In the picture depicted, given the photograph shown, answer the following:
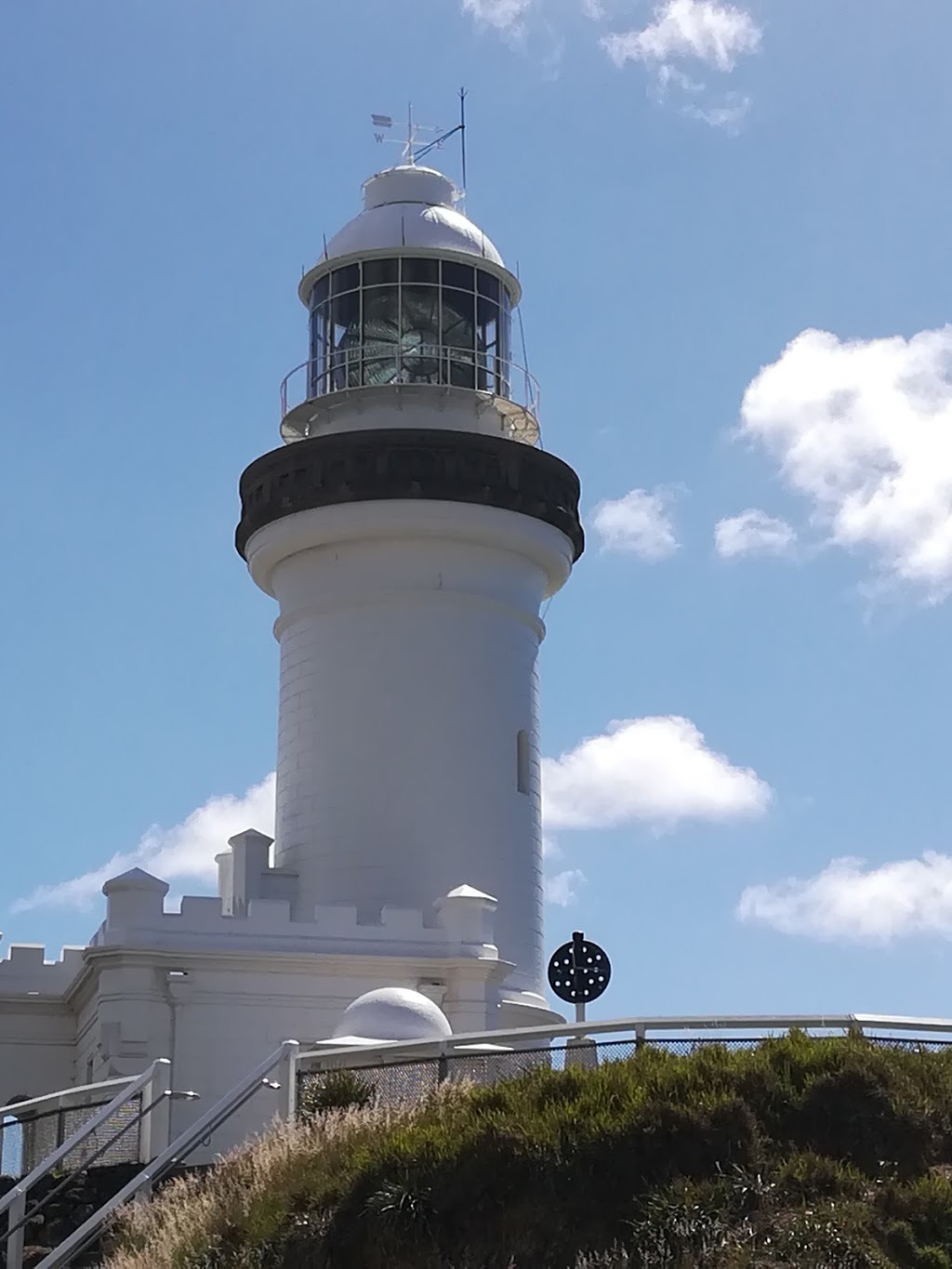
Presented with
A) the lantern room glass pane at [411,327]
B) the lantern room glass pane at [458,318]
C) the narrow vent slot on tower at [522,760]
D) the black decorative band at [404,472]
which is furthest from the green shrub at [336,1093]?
the lantern room glass pane at [458,318]

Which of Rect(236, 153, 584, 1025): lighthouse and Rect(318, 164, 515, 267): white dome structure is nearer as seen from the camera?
Rect(236, 153, 584, 1025): lighthouse

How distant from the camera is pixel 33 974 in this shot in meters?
26.6

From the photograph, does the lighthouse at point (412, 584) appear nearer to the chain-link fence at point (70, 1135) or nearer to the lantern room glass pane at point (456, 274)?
the lantern room glass pane at point (456, 274)

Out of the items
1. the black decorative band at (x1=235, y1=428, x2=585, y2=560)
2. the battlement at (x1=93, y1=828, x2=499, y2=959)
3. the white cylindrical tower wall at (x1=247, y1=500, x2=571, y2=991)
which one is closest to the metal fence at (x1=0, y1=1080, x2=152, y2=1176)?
the battlement at (x1=93, y1=828, x2=499, y2=959)

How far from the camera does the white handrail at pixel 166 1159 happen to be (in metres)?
16.7

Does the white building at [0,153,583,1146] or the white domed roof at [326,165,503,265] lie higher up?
the white domed roof at [326,165,503,265]

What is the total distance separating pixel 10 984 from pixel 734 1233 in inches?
570

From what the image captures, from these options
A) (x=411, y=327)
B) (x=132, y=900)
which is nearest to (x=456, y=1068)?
(x=132, y=900)

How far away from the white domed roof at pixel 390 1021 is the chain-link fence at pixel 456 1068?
2574mm

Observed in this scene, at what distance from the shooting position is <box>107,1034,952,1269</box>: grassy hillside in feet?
46.9

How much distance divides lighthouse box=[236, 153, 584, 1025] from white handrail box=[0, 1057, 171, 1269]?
7.26 m

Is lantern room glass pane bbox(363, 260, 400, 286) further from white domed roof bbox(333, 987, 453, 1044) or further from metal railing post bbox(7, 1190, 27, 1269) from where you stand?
metal railing post bbox(7, 1190, 27, 1269)

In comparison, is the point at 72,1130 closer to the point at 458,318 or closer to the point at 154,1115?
the point at 154,1115

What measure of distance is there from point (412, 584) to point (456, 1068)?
10544 millimetres
